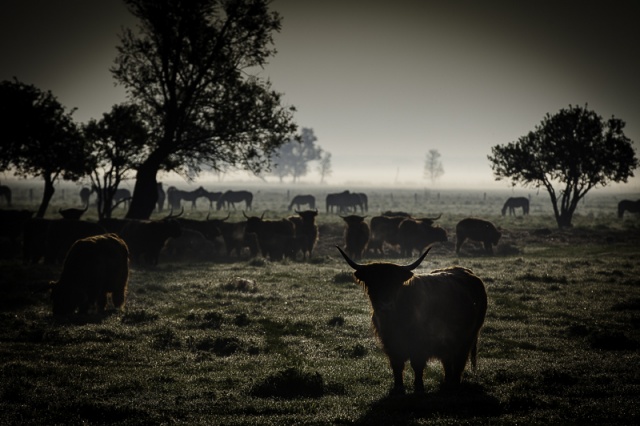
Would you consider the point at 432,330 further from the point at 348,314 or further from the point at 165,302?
the point at 165,302

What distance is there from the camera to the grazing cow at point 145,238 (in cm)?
2286

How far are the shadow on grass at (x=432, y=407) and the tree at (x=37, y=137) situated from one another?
27028 mm

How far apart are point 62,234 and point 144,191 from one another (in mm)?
5649

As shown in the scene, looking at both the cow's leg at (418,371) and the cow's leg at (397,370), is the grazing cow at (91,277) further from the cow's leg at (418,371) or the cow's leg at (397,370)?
the cow's leg at (418,371)

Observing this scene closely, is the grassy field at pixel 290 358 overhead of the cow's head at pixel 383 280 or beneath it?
beneath

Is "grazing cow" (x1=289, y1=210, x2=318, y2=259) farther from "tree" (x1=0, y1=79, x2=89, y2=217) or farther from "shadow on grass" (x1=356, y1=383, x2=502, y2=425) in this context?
"shadow on grass" (x1=356, y1=383, x2=502, y2=425)

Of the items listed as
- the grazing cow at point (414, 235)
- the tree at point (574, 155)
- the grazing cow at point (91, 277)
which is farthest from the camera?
the tree at point (574, 155)

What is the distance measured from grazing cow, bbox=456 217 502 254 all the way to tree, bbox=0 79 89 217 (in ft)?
68.6

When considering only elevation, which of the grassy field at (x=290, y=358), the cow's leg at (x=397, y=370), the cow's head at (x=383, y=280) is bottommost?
the grassy field at (x=290, y=358)

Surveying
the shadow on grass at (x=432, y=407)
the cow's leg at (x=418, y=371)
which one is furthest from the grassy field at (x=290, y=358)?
the cow's leg at (x=418, y=371)

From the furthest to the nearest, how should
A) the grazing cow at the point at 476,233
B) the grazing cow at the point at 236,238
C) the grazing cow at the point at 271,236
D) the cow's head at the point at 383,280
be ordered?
1. the grazing cow at the point at 476,233
2. the grazing cow at the point at 236,238
3. the grazing cow at the point at 271,236
4. the cow's head at the point at 383,280

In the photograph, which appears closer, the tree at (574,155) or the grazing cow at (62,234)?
the grazing cow at (62,234)

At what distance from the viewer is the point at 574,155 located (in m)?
43.7

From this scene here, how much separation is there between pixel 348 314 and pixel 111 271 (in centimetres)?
607
